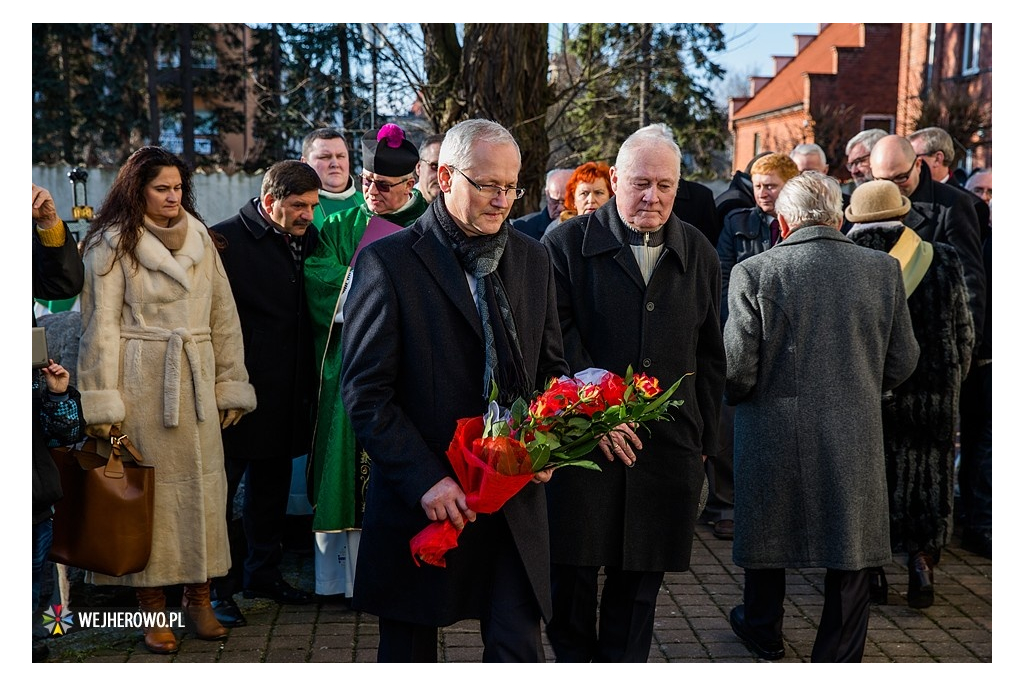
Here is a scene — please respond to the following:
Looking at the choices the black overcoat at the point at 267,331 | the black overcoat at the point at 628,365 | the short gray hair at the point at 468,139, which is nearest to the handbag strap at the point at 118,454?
the black overcoat at the point at 267,331

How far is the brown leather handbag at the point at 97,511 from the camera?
460 centimetres

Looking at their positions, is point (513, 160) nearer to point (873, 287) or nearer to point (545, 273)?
point (545, 273)

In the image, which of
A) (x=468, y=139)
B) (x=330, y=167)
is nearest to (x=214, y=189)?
(x=330, y=167)

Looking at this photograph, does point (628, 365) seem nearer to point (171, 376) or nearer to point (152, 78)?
point (171, 376)

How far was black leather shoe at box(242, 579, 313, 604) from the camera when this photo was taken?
5.57 metres

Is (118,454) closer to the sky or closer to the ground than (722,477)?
closer to the sky

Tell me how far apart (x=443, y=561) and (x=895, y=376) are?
2509mm

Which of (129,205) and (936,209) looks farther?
(936,209)

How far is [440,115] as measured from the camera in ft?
29.4

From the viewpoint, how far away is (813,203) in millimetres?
4684

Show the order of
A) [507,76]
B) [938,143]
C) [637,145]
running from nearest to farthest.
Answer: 1. [637,145]
2. [938,143]
3. [507,76]

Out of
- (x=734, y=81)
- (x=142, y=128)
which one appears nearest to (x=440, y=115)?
(x=142, y=128)

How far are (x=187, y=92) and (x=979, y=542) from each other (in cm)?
2487

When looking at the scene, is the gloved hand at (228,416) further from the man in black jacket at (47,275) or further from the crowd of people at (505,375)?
the man in black jacket at (47,275)
